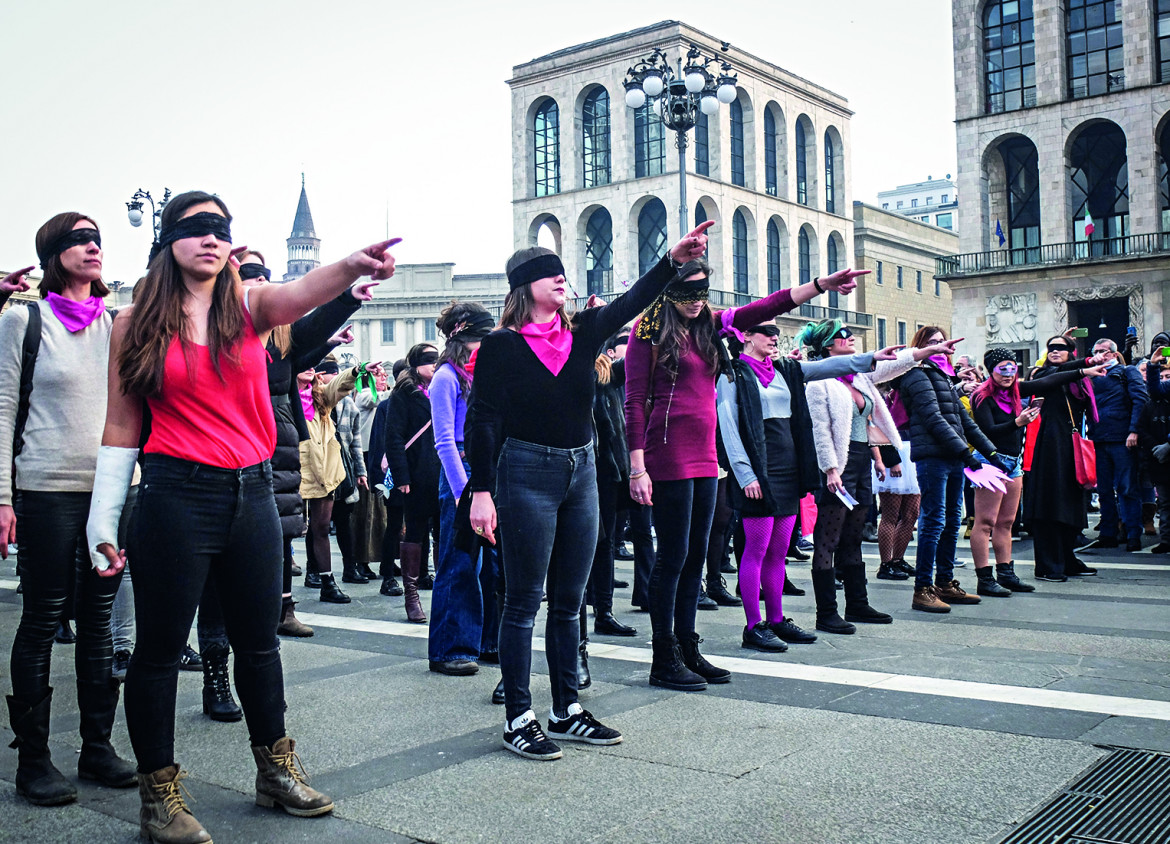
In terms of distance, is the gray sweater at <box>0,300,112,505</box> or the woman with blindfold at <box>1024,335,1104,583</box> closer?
the gray sweater at <box>0,300,112,505</box>

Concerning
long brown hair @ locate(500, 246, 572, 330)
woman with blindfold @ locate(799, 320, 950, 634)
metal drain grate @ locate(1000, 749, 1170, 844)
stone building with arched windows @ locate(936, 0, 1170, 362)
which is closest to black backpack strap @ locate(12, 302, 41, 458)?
long brown hair @ locate(500, 246, 572, 330)

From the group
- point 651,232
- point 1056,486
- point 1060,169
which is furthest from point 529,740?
point 651,232

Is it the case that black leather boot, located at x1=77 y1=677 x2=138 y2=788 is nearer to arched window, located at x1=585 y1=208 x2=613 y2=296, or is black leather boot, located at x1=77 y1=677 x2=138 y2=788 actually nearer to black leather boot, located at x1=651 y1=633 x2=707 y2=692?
black leather boot, located at x1=651 y1=633 x2=707 y2=692

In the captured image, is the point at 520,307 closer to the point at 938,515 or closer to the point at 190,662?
the point at 190,662

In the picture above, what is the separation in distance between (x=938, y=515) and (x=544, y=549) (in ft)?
14.9

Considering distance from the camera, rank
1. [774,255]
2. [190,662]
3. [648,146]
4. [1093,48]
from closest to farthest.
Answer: [190,662], [1093,48], [648,146], [774,255]

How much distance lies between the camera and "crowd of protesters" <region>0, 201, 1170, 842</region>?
142 inches

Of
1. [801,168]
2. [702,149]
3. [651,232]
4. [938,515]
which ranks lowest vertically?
[938,515]

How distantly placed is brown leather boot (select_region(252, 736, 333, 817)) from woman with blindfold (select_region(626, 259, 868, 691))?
2.14m

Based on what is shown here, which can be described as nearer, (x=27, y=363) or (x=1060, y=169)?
(x=27, y=363)

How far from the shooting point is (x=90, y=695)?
4277mm

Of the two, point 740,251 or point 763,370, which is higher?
point 740,251

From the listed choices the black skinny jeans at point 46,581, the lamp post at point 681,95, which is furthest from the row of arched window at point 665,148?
the black skinny jeans at point 46,581

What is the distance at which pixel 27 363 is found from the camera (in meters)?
4.29
